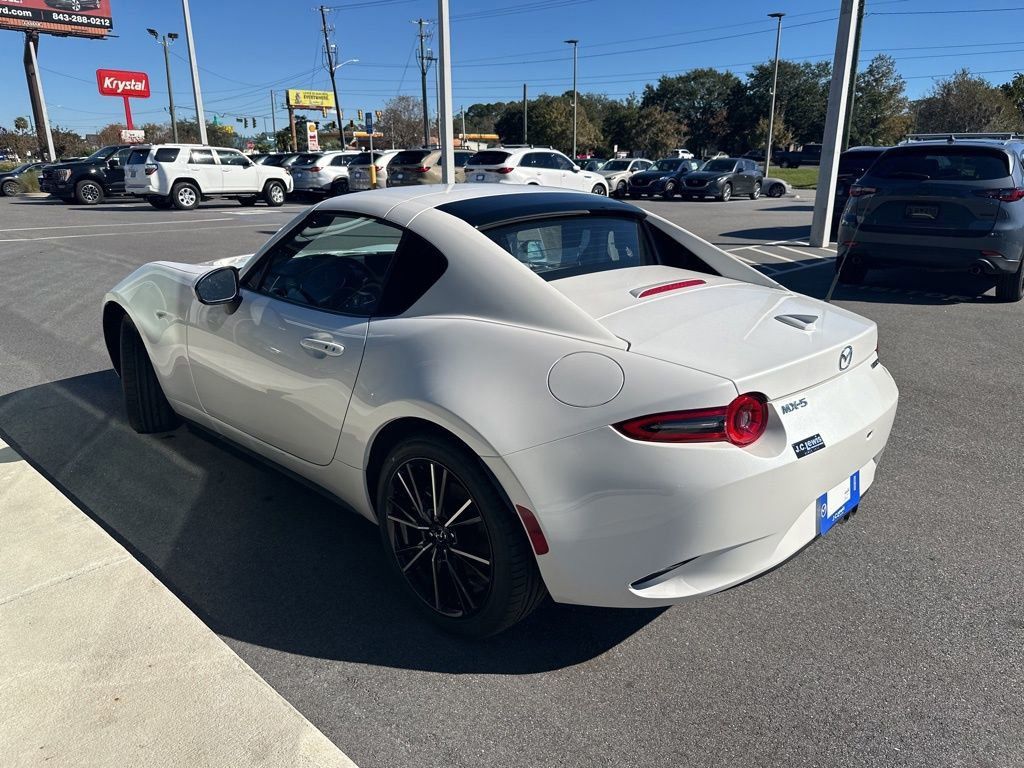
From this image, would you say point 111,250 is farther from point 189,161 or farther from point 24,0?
point 24,0

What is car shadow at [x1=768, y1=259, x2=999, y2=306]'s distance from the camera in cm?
852

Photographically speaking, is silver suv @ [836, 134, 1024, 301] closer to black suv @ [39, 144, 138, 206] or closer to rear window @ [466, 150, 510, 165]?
rear window @ [466, 150, 510, 165]

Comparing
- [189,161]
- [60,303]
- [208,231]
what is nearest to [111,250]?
[208,231]

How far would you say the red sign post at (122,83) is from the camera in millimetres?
53000

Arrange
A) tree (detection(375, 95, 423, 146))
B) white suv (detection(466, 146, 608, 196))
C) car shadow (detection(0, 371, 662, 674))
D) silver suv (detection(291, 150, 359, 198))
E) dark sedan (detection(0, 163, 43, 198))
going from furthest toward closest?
tree (detection(375, 95, 423, 146)) → dark sedan (detection(0, 163, 43, 198)) → silver suv (detection(291, 150, 359, 198)) → white suv (detection(466, 146, 608, 196)) → car shadow (detection(0, 371, 662, 674))

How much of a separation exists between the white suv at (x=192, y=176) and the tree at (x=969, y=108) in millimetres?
45031

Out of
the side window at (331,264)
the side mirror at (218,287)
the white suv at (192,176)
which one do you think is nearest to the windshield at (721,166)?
the white suv at (192,176)

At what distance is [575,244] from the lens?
10.5 feet

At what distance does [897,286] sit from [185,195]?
1945 centimetres

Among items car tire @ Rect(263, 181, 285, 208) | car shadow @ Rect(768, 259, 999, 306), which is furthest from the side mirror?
car tire @ Rect(263, 181, 285, 208)

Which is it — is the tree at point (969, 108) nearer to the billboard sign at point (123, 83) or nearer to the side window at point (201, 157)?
the side window at point (201, 157)

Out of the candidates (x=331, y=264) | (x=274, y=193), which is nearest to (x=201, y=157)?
(x=274, y=193)

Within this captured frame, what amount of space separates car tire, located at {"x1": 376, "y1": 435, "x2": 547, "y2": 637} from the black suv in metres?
24.8

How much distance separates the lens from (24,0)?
1697 inches
